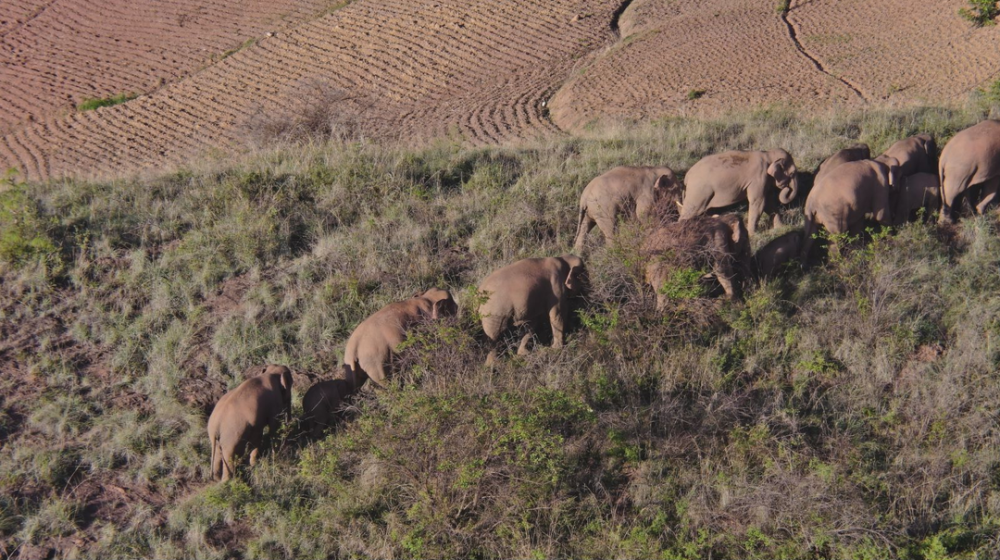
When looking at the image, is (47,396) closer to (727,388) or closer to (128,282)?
(128,282)

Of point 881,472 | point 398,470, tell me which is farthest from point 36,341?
point 881,472

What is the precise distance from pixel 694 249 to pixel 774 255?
56.1 inches

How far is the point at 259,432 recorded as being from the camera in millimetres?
7488

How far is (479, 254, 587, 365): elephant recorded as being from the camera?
318 inches

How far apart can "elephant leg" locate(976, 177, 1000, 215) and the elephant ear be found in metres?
2.43

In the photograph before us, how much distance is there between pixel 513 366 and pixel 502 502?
169 centimetres

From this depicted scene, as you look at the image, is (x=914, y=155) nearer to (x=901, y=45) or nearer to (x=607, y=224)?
(x=607, y=224)

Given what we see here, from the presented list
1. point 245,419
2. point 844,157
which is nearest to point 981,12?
point 844,157

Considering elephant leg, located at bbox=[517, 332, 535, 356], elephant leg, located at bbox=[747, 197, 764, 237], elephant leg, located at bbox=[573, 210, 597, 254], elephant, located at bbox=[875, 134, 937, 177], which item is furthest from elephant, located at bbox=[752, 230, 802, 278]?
elephant leg, located at bbox=[517, 332, 535, 356]

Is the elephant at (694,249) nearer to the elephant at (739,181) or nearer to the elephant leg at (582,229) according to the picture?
the elephant at (739,181)

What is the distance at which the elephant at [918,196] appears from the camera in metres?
9.98

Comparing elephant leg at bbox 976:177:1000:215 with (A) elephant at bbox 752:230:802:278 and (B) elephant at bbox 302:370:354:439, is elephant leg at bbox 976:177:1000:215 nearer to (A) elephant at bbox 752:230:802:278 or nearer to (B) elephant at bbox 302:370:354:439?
(A) elephant at bbox 752:230:802:278

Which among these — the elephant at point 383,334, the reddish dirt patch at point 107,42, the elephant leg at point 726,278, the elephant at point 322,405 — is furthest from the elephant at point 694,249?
the reddish dirt patch at point 107,42

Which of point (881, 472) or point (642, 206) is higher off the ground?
point (642, 206)
